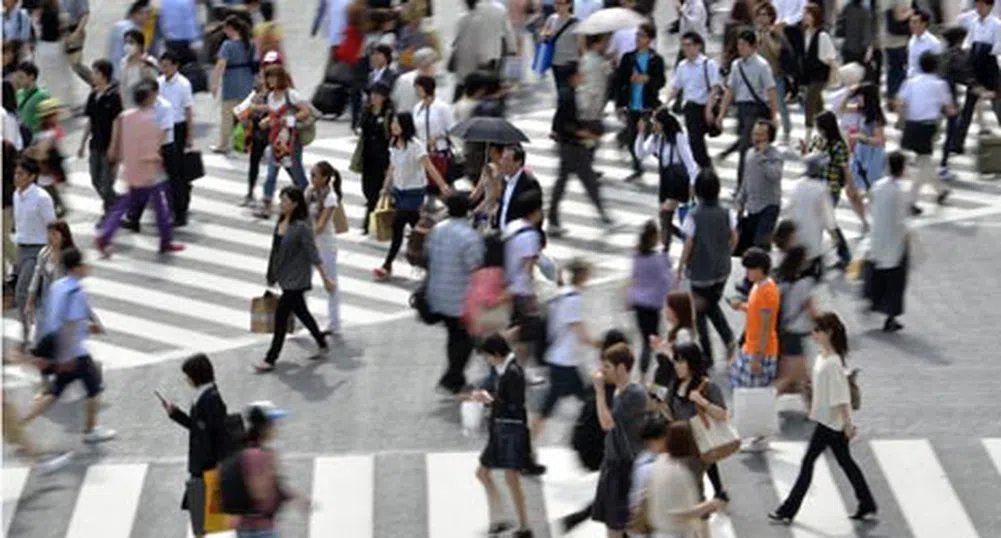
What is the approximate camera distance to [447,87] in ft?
103

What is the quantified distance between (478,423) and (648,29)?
9.27 metres

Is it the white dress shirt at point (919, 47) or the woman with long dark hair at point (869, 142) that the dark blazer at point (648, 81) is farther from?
the white dress shirt at point (919, 47)

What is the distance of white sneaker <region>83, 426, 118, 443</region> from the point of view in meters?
19.9

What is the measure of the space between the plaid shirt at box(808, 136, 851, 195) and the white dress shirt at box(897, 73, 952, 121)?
2406mm

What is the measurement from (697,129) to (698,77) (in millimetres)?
552

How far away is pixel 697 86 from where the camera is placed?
2642 centimetres

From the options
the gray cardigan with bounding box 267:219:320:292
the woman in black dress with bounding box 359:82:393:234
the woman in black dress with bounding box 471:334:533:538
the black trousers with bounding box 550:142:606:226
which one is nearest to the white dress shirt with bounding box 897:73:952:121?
the black trousers with bounding box 550:142:606:226

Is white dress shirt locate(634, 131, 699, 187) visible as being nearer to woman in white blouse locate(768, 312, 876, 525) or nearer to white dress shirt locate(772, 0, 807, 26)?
white dress shirt locate(772, 0, 807, 26)

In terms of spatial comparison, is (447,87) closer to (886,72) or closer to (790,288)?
(886,72)

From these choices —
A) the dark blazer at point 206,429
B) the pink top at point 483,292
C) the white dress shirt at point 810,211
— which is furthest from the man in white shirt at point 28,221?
the white dress shirt at point 810,211

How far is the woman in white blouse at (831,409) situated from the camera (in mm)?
17547

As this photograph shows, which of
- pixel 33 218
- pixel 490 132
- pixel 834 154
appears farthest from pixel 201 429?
pixel 834 154

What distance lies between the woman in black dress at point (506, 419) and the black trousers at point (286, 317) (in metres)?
3.92

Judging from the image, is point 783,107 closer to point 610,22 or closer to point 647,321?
point 610,22
